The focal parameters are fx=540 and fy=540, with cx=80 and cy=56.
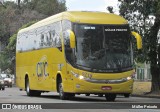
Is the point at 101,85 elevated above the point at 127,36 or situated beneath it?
situated beneath

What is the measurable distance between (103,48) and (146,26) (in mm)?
11951

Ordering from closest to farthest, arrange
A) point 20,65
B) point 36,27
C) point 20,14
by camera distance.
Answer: point 36,27 < point 20,65 < point 20,14

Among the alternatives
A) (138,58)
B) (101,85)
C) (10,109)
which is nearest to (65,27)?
(101,85)

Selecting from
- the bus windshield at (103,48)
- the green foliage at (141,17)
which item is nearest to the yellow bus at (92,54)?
the bus windshield at (103,48)

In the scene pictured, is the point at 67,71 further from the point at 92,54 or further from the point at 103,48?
the point at 103,48

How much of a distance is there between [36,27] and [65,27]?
5705 mm

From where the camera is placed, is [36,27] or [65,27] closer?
[65,27]

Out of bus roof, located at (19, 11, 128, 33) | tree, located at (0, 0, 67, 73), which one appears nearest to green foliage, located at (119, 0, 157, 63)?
bus roof, located at (19, 11, 128, 33)

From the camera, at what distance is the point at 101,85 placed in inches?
950

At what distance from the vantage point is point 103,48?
2445 centimetres

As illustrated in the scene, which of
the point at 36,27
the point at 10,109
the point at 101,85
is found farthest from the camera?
the point at 36,27

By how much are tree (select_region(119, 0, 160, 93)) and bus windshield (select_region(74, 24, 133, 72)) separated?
1025 cm

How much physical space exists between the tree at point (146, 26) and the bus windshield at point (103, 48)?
10253 mm

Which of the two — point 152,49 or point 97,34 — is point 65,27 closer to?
point 97,34
